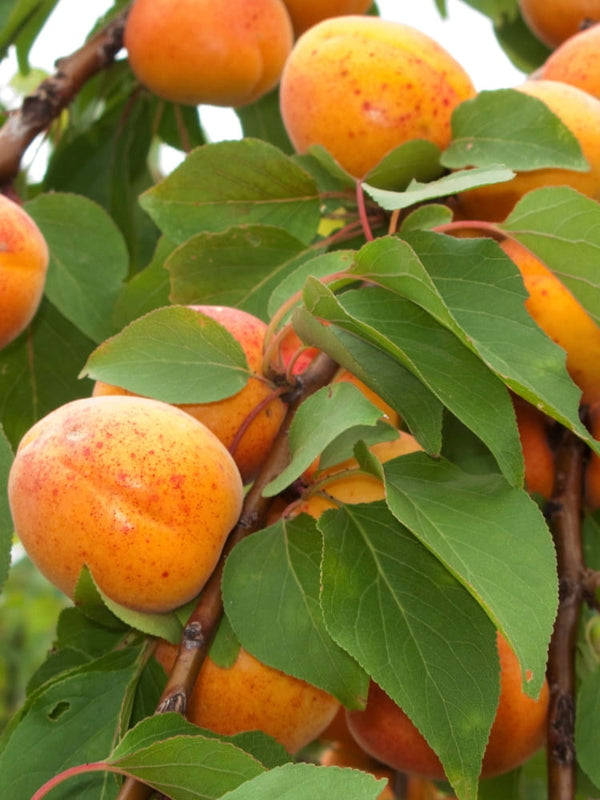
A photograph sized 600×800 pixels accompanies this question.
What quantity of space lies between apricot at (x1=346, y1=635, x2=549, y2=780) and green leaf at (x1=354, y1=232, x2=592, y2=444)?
9.1 inches

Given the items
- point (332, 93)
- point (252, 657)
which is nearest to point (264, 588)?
point (252, 657)

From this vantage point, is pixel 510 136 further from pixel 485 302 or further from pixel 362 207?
pixel 485 302

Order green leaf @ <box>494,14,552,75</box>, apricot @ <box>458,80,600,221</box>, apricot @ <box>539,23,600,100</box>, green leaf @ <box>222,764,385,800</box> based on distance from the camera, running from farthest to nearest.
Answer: green leaf @ <box>494,14,552,75</box> < apricot @ <box>539,23,600,100</box> < apricot @ <box>458,80,600,221</box> < green leaf @ <box>222,764,385,800</box>

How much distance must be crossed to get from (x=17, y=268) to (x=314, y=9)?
0.64 m

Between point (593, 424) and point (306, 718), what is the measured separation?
0.38 metres

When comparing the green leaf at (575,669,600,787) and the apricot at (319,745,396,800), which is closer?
the green leaf at (575,669,600,787)

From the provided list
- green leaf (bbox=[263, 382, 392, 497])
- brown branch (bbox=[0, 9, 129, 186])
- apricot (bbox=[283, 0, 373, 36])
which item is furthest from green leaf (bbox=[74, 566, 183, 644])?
apricot (bbox=[283, 0, 373, 36])

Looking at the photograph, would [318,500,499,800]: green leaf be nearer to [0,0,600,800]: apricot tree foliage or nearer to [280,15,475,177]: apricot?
[0,0,600,800]: apricot tree foliage

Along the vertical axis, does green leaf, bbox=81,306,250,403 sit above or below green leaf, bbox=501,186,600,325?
above

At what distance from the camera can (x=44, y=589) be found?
9.99ft

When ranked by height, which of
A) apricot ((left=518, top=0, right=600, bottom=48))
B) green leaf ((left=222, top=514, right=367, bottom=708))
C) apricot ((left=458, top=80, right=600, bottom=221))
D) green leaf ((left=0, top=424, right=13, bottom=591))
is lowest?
apricot ((left=518, top=0, right=600, bottom=48))

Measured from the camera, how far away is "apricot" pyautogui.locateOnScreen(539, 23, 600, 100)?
1055mm

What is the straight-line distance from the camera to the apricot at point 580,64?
105 cm

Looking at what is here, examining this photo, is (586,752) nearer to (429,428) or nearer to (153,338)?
(429,428)
